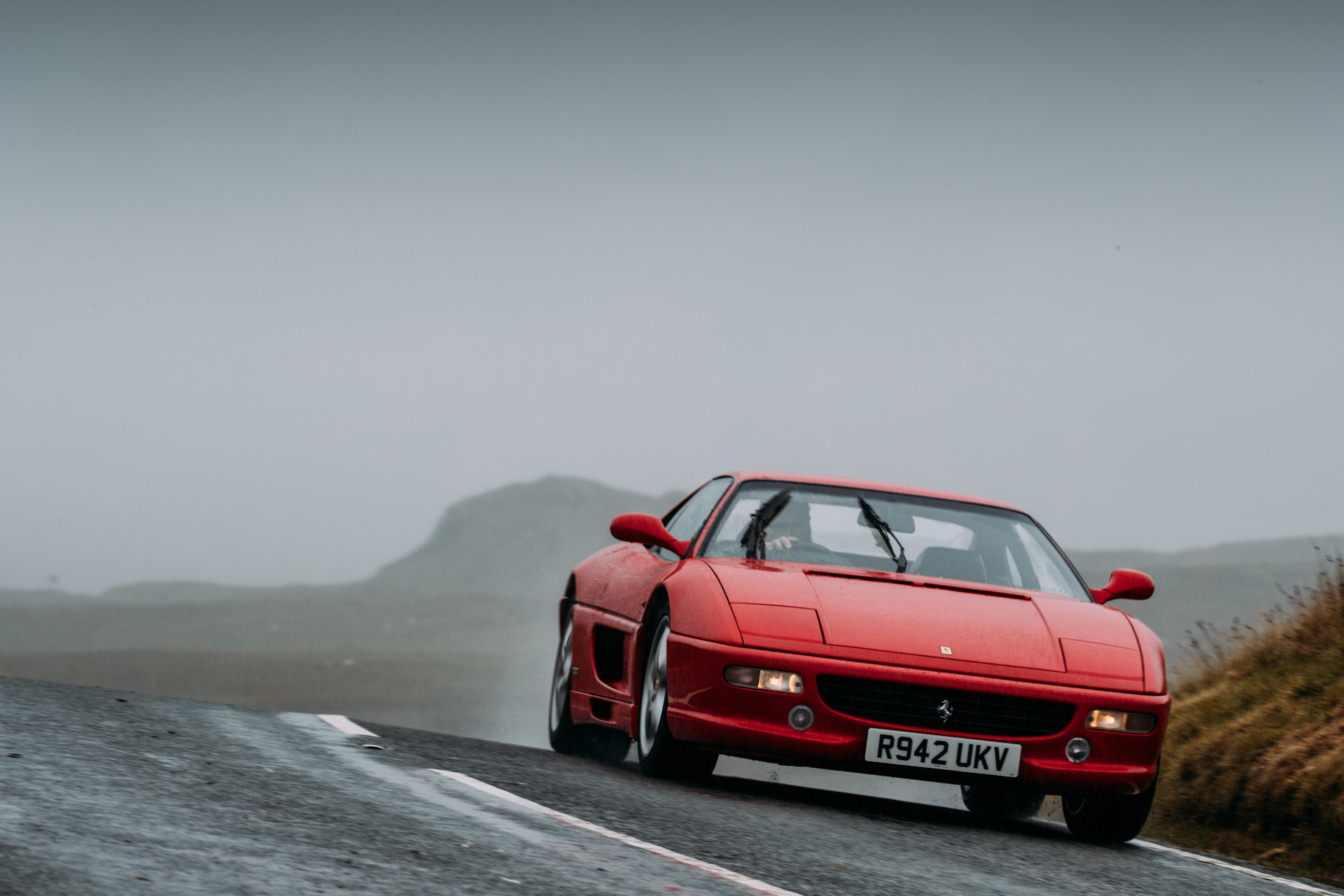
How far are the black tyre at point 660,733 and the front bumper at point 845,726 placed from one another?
214 millimetres

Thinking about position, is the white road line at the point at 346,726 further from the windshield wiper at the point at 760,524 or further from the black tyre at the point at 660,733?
the windshield wiper at the point at 760,524

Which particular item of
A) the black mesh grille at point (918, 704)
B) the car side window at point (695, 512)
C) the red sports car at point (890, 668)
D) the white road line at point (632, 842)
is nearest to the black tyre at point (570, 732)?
the car side window at point (695, 512)

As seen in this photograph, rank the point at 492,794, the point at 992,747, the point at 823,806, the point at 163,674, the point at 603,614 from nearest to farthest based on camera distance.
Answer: the point at 492,794 → the point at 992,747 → the point at 823,806 → the point at 603,614 → the point at 163,674

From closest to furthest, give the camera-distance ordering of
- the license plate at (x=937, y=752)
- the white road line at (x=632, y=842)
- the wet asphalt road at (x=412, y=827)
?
the wet asphalt road at (x=412, y=827), the white road line at (x=632, y=842), the license plate at (x=937, y=752)

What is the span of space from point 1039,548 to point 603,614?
201 centimetres

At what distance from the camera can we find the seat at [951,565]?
650 cm

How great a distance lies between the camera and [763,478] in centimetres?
688

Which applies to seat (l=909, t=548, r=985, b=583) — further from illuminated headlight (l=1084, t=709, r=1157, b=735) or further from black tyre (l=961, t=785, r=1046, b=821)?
black tyre (l=961, t=785, r=1046, b=821)

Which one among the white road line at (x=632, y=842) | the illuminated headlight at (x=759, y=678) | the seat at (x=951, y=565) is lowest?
the white road line at (x=632, y=842)

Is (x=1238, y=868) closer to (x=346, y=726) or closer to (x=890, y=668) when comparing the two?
(x=890, y=668)

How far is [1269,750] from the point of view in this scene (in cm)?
761

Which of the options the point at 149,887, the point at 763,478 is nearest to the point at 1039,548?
the point at 763,478

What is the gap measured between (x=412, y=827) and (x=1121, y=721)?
9.04ft

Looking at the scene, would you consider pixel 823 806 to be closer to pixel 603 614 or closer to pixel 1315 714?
pixel 603 614
